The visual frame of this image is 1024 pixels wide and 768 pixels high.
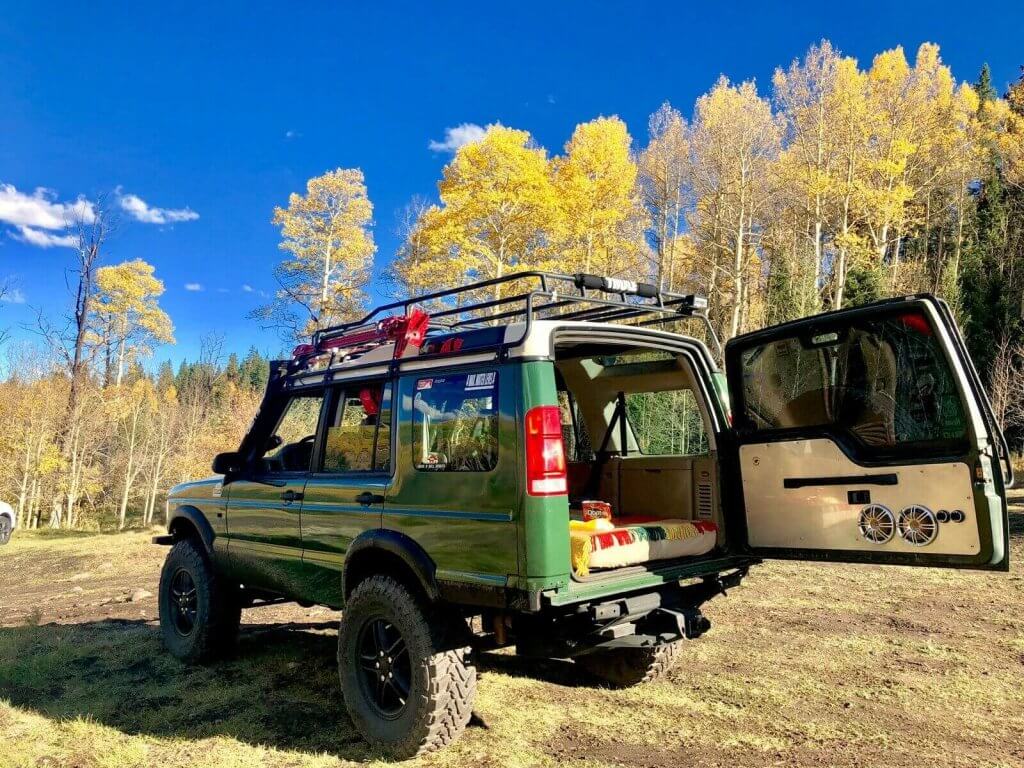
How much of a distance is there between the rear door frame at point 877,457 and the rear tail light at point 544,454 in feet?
5.11

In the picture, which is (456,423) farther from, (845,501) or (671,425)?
(671,425)

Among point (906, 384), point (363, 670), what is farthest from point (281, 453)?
point (906, 384)

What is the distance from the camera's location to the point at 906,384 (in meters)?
3.64

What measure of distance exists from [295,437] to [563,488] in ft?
8.61

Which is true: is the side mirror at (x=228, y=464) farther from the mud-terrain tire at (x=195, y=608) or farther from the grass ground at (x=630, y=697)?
the grass ground at (x=630, y=697)

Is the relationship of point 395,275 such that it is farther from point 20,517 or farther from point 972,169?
point 972,169

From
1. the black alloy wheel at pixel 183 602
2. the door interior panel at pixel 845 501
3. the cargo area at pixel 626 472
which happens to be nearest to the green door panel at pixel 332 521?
the cargo area at pixel 626 472

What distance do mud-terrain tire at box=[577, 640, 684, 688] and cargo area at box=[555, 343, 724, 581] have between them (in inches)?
34.4

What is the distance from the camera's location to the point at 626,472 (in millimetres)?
5211

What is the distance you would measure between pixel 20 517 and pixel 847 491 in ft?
102

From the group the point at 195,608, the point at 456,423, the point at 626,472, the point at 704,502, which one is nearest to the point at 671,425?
the point at 626,472

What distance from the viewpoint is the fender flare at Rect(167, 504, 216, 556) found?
551 cm

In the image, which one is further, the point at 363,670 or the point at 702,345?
the point at 702,345

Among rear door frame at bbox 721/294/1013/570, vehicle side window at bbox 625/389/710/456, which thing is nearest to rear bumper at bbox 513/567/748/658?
rear door frame at bbox 721/294/1013/570
